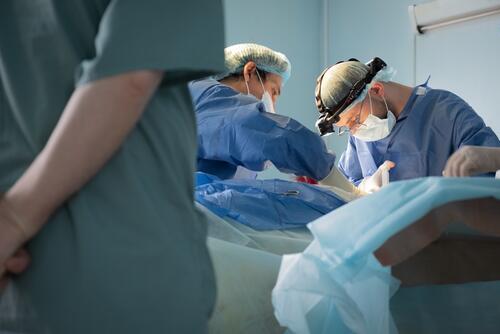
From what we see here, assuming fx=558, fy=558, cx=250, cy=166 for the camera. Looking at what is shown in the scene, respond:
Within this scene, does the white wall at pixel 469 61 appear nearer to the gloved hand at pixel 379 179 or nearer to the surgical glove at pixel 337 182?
the gloved hand at pixel 379 179

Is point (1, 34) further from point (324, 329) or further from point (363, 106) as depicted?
point (363, 106)

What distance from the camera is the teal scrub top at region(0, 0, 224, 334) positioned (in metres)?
0.57

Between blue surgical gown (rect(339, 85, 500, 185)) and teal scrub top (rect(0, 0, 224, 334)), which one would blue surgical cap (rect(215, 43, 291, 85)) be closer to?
blue surgical gown (rect(339, 85, 500, 185))

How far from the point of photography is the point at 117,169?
60 centimetres

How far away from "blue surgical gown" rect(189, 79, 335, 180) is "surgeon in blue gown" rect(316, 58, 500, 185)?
2.13ft

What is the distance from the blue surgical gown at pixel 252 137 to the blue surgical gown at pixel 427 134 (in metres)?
0.68

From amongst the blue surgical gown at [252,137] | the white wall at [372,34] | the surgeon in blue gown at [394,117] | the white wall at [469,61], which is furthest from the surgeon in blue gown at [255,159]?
the white wall at [372,34]

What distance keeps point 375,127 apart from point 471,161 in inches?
33.9

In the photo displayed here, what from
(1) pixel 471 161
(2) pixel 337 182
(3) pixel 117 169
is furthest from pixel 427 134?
(3) pixel 117 169

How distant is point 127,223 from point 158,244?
40 mm

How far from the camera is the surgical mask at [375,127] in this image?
7.23ft

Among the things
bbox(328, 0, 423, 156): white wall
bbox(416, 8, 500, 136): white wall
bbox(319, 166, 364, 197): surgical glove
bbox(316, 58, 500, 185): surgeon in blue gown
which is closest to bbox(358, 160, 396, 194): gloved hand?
bbox(316, 58, 500, 185): surgeon in blue gown

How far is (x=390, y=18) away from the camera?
10.5ft

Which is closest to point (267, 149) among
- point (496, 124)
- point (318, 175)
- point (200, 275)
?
point (318, 175)
